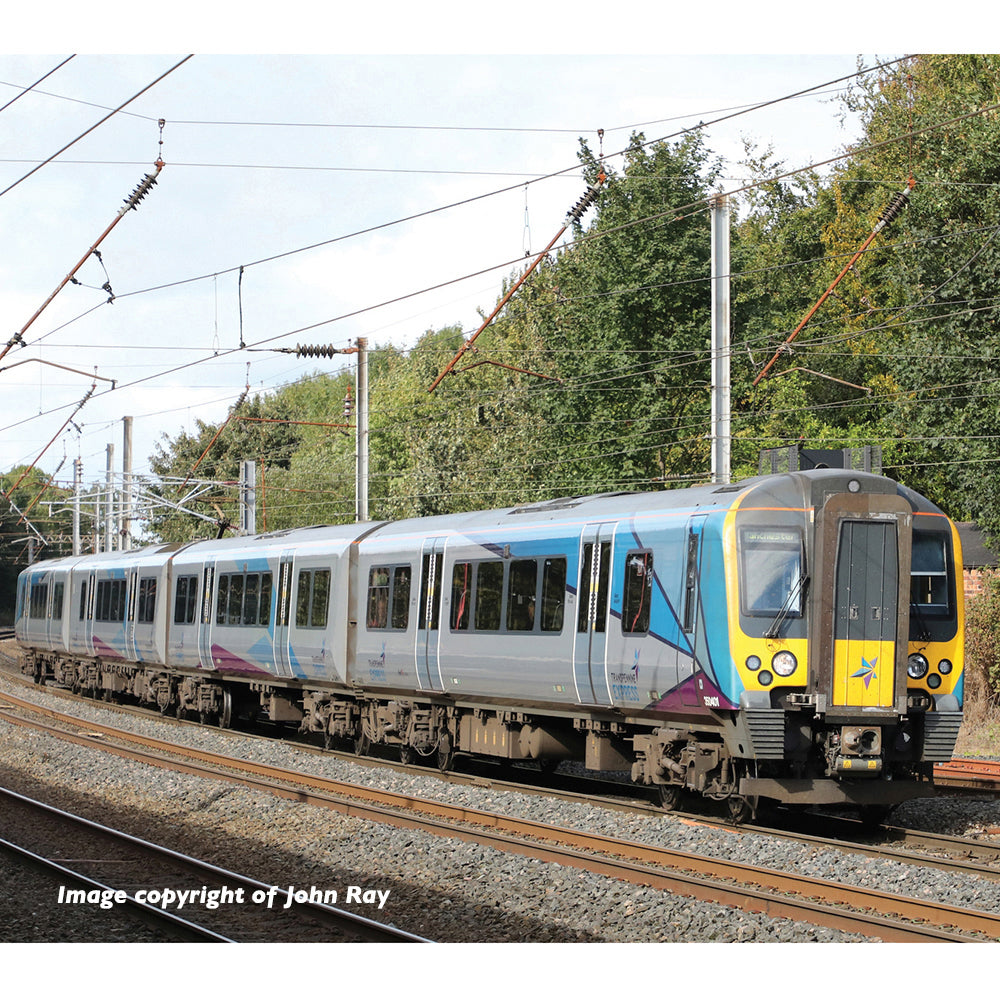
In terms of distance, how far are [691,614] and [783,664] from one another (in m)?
1.00

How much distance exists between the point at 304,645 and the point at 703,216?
64.5ft

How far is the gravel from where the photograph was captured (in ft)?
30.5

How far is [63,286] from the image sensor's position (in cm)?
1812

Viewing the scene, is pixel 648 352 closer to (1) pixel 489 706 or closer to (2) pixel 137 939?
(1) pixel 489 706

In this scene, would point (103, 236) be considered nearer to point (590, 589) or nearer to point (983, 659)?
point (590, 589)

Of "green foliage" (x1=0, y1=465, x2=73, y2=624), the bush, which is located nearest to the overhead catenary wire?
the bush

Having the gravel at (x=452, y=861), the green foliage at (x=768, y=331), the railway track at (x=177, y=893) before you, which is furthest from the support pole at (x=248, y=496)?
the railway track at (x=177, y=893)

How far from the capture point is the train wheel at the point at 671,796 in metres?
13.9

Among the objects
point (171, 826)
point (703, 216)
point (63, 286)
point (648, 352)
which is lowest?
point (171, 826)

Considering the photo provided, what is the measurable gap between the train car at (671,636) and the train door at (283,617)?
0.38 metres

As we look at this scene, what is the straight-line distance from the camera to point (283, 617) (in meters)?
21.4

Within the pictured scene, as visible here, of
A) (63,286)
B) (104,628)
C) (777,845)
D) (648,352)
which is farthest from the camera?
(648,352)

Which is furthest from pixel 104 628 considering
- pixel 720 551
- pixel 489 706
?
pixel 720 551

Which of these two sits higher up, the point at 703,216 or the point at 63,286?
the point at 703,216
